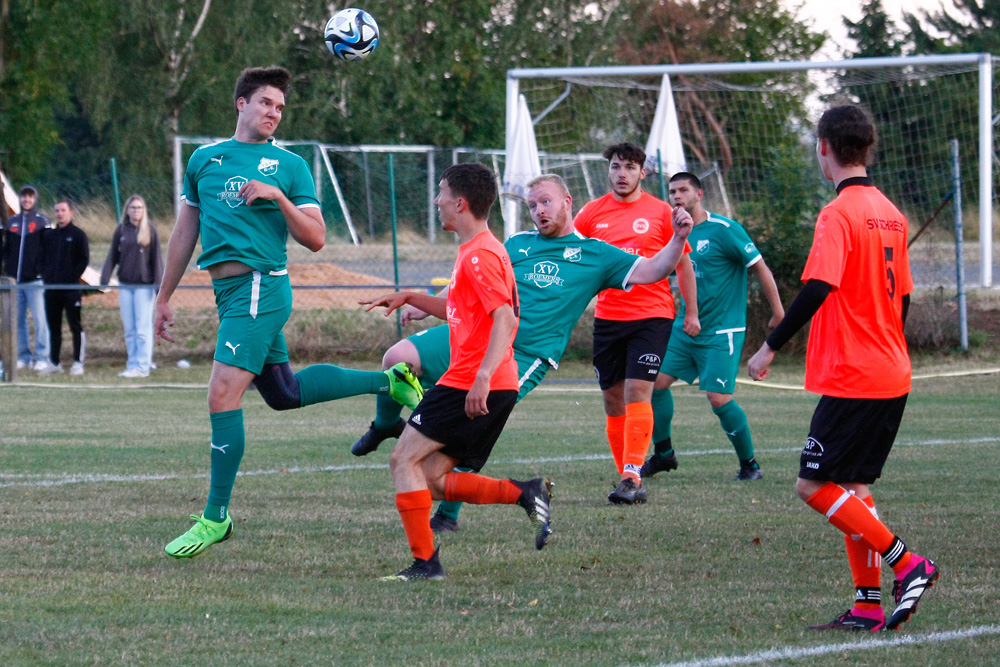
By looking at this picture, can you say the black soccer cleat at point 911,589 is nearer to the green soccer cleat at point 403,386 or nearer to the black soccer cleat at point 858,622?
the black soccer cleat at point 858,622

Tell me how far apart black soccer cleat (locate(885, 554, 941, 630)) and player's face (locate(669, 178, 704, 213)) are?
397 cm

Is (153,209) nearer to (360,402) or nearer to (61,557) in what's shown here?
(360,402)

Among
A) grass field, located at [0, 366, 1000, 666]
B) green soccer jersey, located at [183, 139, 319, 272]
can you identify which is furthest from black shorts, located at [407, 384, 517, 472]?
green soccer jersey, located at [183, 139, 319, 272]

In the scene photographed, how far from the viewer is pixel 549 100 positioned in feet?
69.7

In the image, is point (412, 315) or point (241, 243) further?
point (412, 315)

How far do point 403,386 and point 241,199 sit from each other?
49.9 inches

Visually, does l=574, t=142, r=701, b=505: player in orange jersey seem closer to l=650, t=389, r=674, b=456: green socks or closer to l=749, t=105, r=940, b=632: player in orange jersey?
l=650, t=389, r=674, b=456: green socks

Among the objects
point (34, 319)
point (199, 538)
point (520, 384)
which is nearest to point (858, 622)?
point (520, 384)

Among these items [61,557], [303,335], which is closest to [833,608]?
[61,557]

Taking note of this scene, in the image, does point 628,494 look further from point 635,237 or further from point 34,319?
point 34,319

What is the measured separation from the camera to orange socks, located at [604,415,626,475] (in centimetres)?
775

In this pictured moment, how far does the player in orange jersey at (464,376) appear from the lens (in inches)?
195

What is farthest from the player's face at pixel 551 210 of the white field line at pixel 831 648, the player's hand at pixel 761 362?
the white field line at pixel 831 648

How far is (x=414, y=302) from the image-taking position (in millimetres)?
5770
